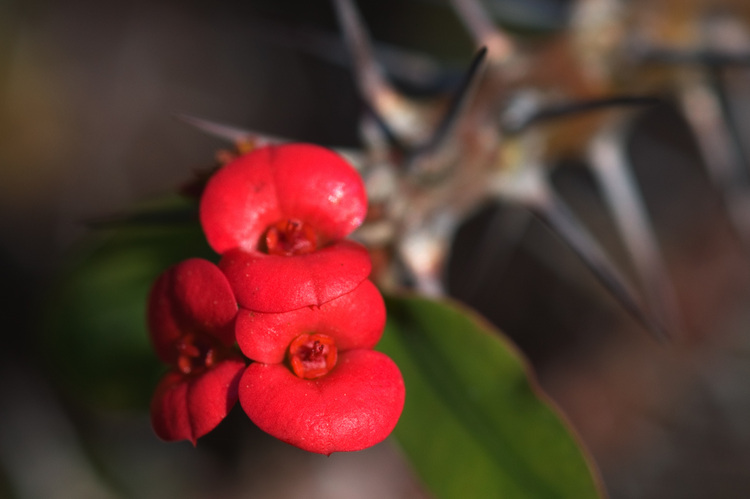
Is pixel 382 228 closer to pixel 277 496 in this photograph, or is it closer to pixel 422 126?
pixel 422 126

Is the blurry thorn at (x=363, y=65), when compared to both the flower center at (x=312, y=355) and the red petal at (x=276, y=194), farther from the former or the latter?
the flower center at (x=312, y=355)

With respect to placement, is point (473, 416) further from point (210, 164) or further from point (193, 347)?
point (210, 164)

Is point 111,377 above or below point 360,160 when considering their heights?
below

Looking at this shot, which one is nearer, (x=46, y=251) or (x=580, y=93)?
(x=580, y=93)

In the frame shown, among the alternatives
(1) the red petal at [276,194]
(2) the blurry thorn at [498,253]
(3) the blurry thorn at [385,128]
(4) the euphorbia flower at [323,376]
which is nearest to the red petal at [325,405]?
(4) the euphorbia flower at [323,376]

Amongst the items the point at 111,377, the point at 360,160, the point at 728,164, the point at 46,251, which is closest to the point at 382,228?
the point at 360,160

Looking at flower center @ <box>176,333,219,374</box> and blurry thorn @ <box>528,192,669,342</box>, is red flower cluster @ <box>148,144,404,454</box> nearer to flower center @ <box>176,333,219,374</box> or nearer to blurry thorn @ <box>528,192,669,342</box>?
flower center @ <box>176,333,219,374</box>

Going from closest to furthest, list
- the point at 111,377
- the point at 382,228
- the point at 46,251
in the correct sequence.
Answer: the point at 382,228 → the point at 111,377 → the point at 46,251

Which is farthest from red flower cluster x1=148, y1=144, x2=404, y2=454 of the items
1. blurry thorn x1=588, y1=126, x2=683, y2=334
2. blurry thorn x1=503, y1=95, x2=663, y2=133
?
blurry thorn x1=588, y1=126, x2=683, y2=334
